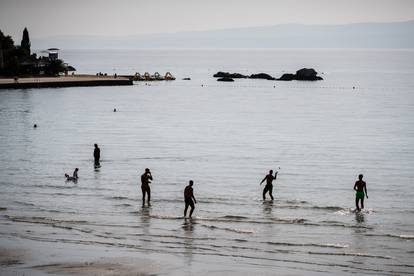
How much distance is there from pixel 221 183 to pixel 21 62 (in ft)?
282

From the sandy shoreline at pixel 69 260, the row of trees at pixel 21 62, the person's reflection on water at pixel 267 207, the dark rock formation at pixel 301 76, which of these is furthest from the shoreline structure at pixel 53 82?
the sandy shoreline at pixel 69 260

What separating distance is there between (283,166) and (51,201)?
1573 cm

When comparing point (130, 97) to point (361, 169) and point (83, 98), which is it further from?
point (361, 169)

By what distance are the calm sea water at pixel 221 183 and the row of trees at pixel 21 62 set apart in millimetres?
29850

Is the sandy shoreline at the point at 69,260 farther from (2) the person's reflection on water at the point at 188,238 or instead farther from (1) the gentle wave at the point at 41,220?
(1) the gentle wave at the point at 41,220

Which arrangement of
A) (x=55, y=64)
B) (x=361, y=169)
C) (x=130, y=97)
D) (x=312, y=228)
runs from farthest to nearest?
(x=55, y=64) → (x=130, y=97) → (x=361, y=169) → (x=312, y=228)

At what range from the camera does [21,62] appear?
110750 millimetres

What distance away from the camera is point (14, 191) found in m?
29.1

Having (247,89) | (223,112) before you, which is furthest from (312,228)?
(247,89)

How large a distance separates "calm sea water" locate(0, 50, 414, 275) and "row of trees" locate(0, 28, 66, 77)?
29850mm

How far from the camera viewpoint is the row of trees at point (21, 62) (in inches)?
4141

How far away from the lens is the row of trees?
345 ft

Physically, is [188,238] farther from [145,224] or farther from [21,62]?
[21,62]

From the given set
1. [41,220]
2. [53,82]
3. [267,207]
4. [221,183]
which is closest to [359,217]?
[267,207]
